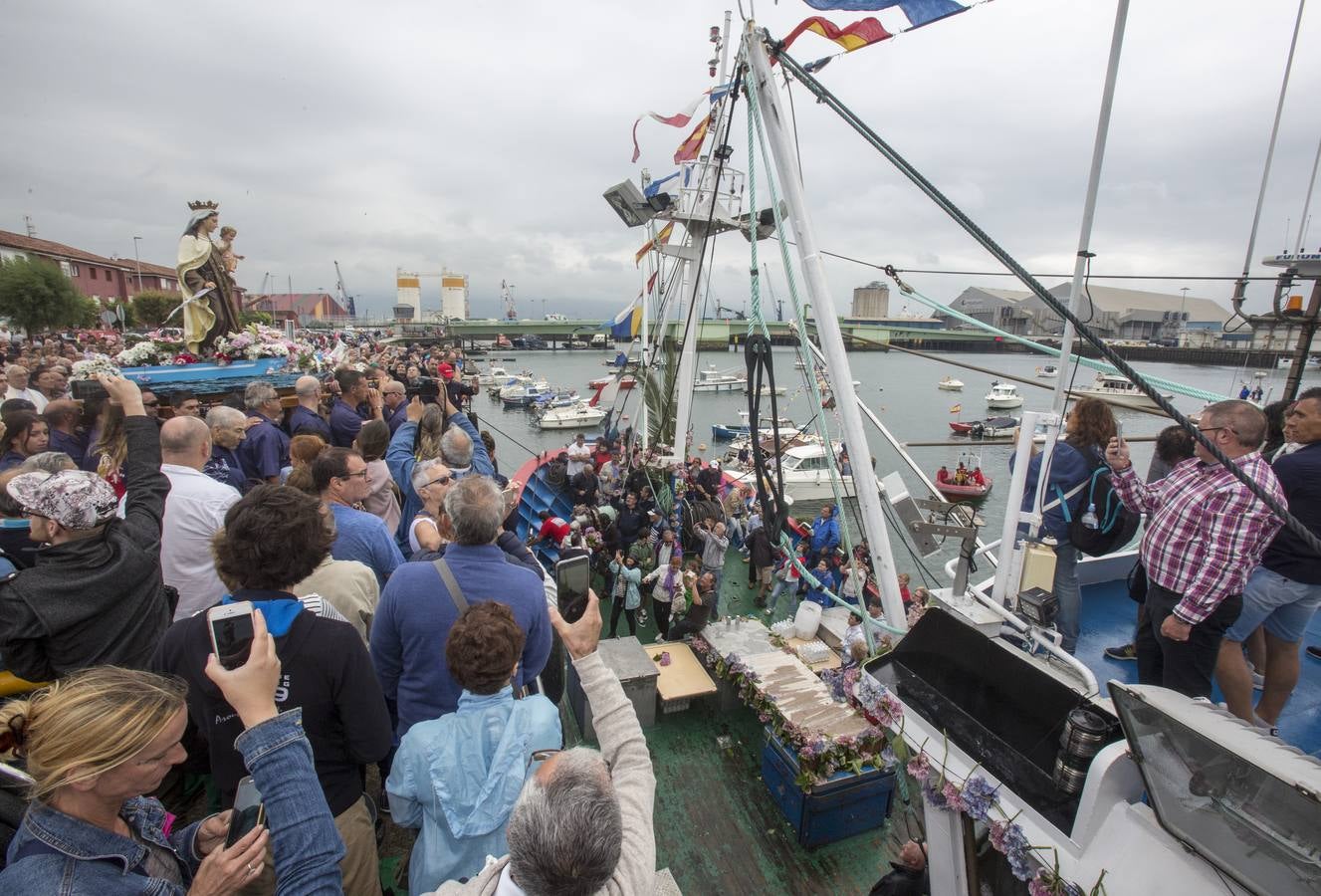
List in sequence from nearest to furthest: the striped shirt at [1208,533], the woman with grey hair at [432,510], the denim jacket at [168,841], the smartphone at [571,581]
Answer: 1. the denim jacket at [168,841]
2. the smartphone at [571,581]
3. the striped shirt at [1208,533]
4. the woman with grey hair at [432,510]

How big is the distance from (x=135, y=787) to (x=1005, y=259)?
3463 millimetres

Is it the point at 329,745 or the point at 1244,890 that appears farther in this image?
the point at 329,745

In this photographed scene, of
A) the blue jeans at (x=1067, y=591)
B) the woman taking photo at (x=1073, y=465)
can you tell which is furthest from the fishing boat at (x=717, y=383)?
the woman taking photo at (x=1073, y=465)

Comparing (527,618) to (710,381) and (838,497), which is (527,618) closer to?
(838,497)

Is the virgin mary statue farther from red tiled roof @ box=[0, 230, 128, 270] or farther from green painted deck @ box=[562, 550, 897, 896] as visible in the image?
red tiled roof @ box=[0, 230, 128, 270]

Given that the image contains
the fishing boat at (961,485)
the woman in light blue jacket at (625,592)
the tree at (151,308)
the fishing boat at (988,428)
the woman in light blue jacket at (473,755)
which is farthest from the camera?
the tree at (151,308)

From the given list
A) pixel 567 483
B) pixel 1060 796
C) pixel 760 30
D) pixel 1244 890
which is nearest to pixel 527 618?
pixel 1060 796

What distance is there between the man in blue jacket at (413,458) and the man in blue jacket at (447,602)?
1388mm

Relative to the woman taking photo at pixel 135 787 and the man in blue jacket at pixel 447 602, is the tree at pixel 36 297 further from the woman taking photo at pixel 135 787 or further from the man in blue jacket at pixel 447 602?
the woman taking photo at pixel 135 787

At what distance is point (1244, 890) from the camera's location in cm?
138

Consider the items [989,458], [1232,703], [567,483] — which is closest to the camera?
[1232,703]

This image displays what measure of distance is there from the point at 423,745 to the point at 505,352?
4584 inches

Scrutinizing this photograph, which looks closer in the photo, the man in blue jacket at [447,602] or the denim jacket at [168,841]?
the denim jacket at [168,841]

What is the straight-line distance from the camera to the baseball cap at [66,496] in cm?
174
